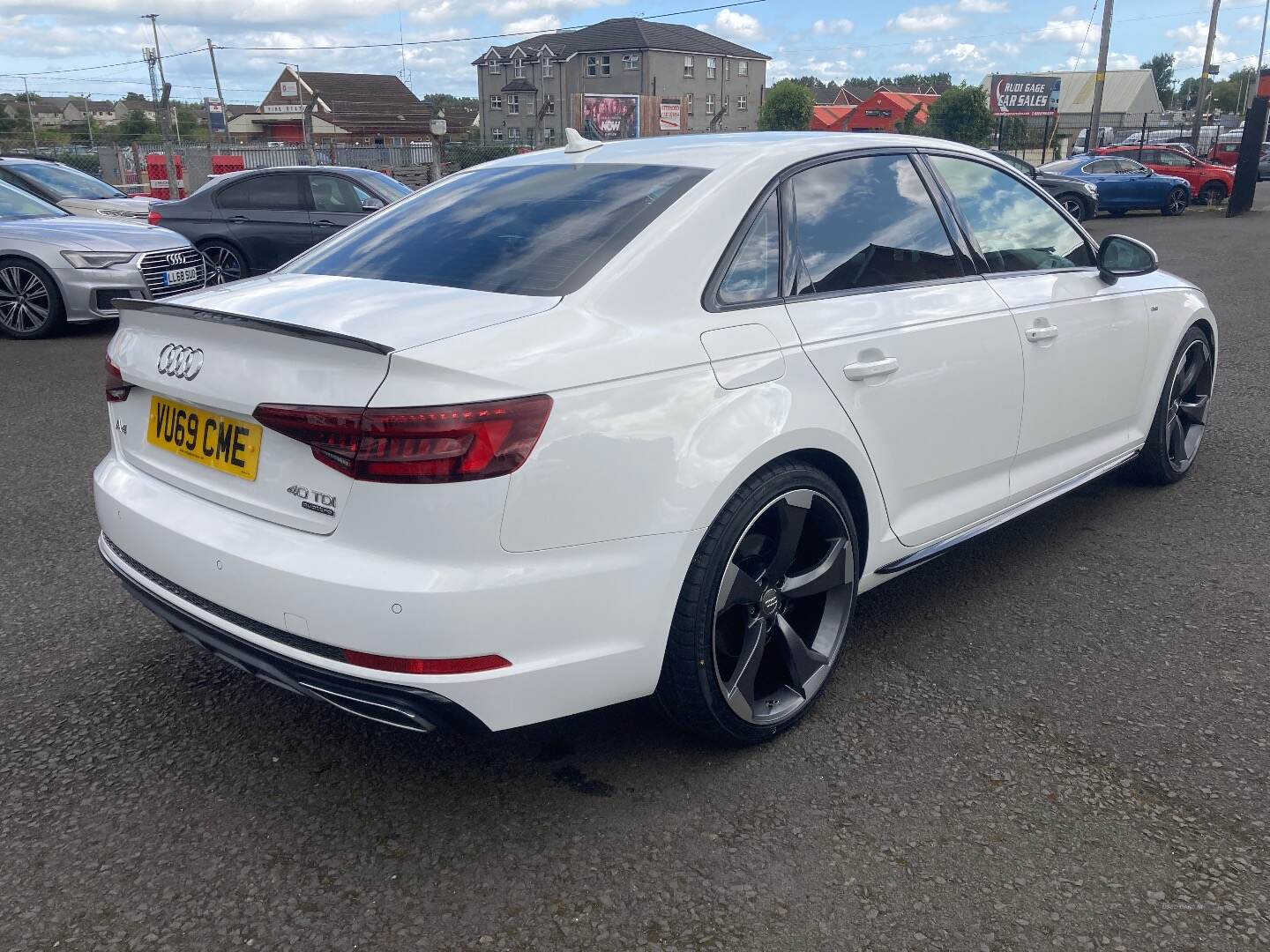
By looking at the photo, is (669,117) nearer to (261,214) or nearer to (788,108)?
(788,108)

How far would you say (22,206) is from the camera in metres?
10.0

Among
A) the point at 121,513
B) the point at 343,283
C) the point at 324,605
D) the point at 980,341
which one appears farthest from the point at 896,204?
the point at 121,513

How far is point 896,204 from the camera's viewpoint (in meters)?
3.37

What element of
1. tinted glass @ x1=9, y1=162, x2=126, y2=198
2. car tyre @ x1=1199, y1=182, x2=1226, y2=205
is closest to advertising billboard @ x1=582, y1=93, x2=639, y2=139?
car tyre @ x1=1199, y1=182, x2=1226, y2=205

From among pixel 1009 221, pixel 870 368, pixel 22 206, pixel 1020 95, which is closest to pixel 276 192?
pixel 22 206

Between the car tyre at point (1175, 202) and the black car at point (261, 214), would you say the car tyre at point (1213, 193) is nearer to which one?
the car tyre at point (1175, 202)

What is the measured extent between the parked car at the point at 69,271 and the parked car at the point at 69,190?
9.74ft

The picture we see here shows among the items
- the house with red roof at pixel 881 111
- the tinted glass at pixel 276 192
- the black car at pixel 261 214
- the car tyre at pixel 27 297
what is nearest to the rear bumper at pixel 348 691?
the car tyre at pixel 27 297

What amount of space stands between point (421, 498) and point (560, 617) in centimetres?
40

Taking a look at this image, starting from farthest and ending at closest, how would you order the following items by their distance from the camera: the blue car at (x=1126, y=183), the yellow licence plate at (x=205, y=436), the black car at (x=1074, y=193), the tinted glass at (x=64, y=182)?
the blue car at (x=1126, y=183), the black car at (x=1074, y=193), the tinted glass at (x=64, y=182), the yellow licence plate at (x=205, y=436)

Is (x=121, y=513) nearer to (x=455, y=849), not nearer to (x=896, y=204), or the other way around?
(x=455, y=849)

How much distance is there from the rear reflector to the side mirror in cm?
303

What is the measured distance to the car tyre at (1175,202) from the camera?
2394 centimetres

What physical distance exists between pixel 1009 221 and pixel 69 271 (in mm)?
7989
